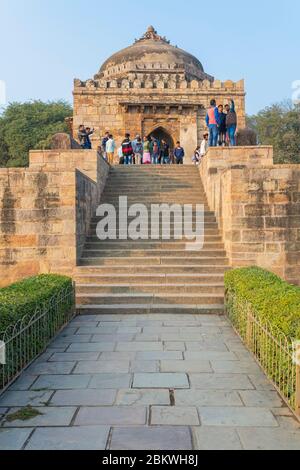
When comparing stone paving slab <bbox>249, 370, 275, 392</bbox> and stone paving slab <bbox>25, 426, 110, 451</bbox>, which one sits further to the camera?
stone paving slab <bbox>249, 370, 275, 392</bbox>

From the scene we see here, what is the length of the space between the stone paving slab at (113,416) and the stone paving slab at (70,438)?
0.11m

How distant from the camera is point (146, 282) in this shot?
874 centimetres

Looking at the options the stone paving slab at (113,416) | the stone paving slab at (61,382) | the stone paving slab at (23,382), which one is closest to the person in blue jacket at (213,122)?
the stone paving slab at (61,382)

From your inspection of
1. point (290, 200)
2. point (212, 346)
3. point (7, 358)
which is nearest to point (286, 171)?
point (290, 200)

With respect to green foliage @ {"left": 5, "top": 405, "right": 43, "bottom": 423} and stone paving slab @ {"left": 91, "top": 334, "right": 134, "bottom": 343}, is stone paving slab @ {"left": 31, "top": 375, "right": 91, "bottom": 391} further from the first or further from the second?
stone paving slab @ {"left": 91, "top": 334, "right": 134, "bottom": 343}

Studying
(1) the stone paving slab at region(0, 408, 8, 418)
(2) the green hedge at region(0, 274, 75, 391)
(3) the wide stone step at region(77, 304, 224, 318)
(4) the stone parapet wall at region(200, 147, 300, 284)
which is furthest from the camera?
(4) the stone parapet wall at region(200, 147, 300, 284)

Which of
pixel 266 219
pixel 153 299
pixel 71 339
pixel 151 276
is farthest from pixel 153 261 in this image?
pixel 71 339

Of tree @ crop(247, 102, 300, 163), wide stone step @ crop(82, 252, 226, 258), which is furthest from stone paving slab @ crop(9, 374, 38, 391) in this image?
tree @ crop(247, 102, 300, 163)

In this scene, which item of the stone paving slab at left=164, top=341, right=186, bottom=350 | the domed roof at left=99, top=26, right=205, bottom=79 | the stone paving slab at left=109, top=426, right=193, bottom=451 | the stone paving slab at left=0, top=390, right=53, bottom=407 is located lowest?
the stone paving slab at left=0, top=390, right=53, bottom=407

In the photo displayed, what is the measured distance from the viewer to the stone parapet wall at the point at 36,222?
9258mm

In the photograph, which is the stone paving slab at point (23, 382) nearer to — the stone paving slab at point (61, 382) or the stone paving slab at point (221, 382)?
the stone paving slab at point (61, 382)

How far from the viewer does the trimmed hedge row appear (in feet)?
15.2

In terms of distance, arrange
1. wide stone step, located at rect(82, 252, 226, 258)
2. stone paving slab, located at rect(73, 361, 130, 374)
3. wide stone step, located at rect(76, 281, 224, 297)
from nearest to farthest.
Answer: stone paving slab, located at rect(73, 361, 130, 374)
wide stone step, located at rect(76, 281, 224, 297)
wide stone step, located at rect(82, 252, 226, 258)

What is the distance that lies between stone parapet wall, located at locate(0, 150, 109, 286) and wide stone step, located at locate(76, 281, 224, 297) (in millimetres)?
1022
